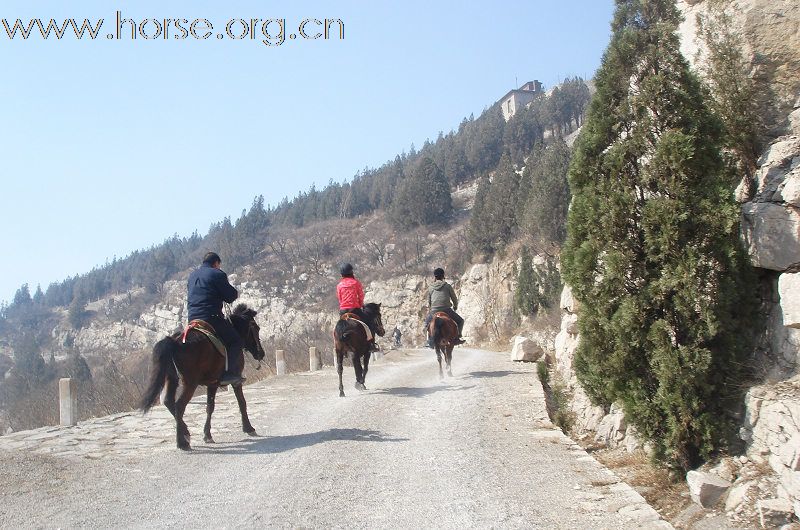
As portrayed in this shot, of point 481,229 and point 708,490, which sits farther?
point 481,229

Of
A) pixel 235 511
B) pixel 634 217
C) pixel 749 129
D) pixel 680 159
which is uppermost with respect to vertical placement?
pixel 749 129

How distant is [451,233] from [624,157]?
71644mm

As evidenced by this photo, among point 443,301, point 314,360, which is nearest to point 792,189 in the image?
point 443,301

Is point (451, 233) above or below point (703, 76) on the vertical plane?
above

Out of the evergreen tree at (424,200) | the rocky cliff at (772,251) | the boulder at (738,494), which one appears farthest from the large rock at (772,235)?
the evergreen tree at (424,200)

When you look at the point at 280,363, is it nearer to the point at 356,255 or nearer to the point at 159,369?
the point at 159,369

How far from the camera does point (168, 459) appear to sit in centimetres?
738

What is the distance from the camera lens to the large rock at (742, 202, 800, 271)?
5.39m

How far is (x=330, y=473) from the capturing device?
21.4ft

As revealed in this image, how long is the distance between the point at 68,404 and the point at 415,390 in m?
6.21

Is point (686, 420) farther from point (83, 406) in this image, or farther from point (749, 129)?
point (83, 406)

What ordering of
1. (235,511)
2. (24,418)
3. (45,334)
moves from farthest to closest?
1. (45,334)
2. (24,418)
3. (235,511)

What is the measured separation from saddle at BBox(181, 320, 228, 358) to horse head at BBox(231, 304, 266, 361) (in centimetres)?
80

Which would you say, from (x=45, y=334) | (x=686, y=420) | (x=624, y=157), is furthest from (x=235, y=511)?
(x=45, y=334)
